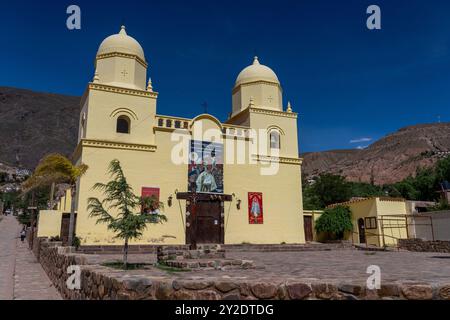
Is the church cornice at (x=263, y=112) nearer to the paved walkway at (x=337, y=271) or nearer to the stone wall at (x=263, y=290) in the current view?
the paved walkway at (x=337, y=271)

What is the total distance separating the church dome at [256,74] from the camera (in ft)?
80.8

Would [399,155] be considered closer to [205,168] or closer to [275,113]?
[275,113]

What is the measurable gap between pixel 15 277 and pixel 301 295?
944 cm

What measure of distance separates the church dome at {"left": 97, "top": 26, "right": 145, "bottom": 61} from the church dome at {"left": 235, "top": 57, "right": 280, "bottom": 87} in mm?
7040

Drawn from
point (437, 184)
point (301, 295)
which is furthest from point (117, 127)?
point (437, 184)

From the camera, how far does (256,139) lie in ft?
74.7

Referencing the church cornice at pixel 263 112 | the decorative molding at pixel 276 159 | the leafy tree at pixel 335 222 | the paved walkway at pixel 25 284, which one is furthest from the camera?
the leafy tree at pixel 335 222

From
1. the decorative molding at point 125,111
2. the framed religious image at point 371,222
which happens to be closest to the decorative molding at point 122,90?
the decorative molding at point 125,111

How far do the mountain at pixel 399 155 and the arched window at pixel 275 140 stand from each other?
4431cm

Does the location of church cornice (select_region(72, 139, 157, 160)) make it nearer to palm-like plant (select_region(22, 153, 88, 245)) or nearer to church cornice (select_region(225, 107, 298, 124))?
palm-like plant (select_region(22, 153, 88, 245))

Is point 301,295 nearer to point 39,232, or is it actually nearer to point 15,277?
point 15,277

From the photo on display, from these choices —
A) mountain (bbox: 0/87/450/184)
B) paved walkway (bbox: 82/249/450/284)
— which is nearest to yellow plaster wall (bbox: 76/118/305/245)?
paved walkway (bbox: 82/249/450/284)

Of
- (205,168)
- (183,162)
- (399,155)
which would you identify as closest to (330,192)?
(205,168)

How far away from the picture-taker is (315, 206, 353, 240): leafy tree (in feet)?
78.8
